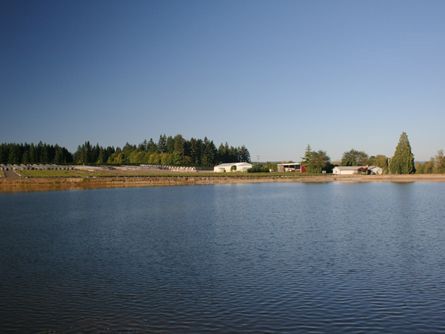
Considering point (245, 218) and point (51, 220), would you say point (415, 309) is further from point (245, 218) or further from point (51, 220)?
point (51, 220)

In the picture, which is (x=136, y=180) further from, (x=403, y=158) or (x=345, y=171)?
Result: (x=345, y=171)

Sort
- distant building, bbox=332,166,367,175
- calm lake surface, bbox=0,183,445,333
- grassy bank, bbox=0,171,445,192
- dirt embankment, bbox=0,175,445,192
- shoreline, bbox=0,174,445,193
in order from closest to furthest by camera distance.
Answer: calm lake surface, bbox=0,183,445,333 < shoreline, bbox=0,174,445,193 < dirt embankment, bbox=0,175,445,192 < grassy bank, bbox=0,171,445,192 < distant building, bbox=332,166,367,175

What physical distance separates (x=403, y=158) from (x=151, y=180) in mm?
89749

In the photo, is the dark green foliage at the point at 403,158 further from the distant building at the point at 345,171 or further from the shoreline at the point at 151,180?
the distant building at the point at 345,171

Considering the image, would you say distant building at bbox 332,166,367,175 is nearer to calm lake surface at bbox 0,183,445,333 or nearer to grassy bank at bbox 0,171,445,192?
grassy bank at bbox 0,171,445,192

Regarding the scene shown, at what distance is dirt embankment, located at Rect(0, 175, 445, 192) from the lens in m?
121

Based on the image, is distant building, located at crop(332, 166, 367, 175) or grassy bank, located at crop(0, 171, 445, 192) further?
distant building, located at crop(332, 166, 367, 175)

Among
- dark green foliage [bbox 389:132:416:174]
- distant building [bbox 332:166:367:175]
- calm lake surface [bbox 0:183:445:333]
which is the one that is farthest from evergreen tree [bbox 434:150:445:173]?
calm lake surface [bbox 0:183:445:333]

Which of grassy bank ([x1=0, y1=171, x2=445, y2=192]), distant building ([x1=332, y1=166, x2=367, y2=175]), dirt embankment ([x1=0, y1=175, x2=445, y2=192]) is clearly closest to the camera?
dirt embankment ([x1=0, y1=175, x2=445, y2=192])

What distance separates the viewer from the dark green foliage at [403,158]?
16288 centimetres

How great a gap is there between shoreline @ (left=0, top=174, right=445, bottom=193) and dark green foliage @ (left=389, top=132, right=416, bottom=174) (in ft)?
19.5

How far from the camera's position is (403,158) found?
164000mm

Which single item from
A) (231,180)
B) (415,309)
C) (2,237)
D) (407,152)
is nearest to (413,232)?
(415,309)

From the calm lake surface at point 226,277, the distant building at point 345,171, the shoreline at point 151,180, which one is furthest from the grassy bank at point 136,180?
the calm lake surface at point 226,277
